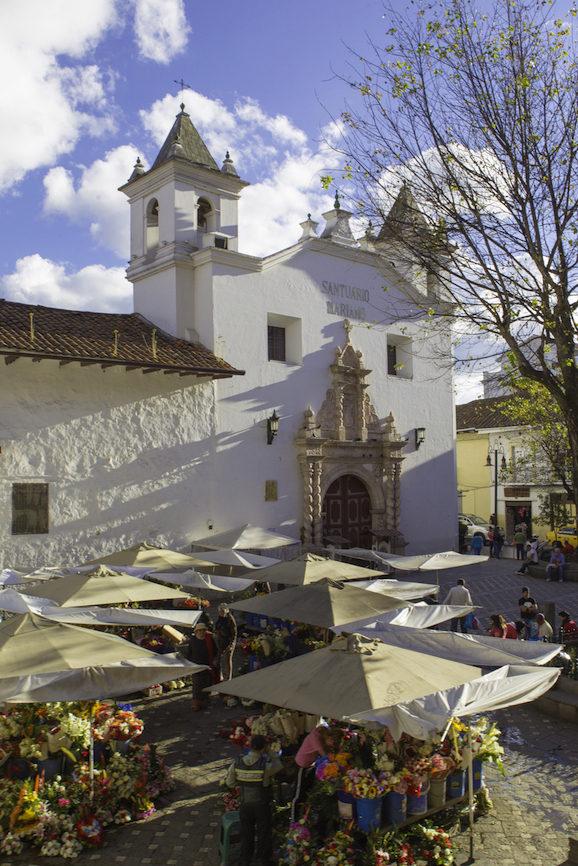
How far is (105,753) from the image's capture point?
725cm

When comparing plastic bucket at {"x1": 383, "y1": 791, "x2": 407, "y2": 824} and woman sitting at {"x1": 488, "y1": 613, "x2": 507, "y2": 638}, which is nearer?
plastic bucket at {"x1": 383, "y1": 791, "x2": 407, "y2": 824}

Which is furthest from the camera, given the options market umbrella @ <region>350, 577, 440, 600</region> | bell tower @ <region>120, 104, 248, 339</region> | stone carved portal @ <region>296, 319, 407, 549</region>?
stone carved portal @ <region>296, 319, 407, 549</region>

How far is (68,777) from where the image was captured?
22.6 feet

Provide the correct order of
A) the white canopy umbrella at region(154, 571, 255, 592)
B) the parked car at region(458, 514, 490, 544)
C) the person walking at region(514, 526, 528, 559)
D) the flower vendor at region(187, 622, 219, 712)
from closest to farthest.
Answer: the flower vendor at region(187, 622, 219, 712) → the white canopy umbrella at region(154, 571, 255, 592) → the person walking at region(514, 526, 528, 559) → the parked car at region(458, 514, 490, 544)

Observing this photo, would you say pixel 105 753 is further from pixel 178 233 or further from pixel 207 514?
pixel 178 233

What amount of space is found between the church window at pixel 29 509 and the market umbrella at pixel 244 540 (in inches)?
149

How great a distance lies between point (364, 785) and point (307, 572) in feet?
19.2

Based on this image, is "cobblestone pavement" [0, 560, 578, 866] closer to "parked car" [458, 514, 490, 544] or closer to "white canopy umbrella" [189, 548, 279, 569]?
"white canopy umbrella" [189, 548, 279, 569]

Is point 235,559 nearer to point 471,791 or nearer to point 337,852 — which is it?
point 471,791

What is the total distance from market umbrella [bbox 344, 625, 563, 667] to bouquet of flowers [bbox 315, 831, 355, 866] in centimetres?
198

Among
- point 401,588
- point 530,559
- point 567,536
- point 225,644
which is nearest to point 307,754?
point 225,644

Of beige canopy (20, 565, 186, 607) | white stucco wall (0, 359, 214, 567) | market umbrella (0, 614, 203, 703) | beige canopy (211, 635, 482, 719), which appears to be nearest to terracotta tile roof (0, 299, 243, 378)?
white stucco wall (0, 359, 214, 567)

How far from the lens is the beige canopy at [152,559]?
13305 millimetres

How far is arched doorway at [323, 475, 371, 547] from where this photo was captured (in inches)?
819
